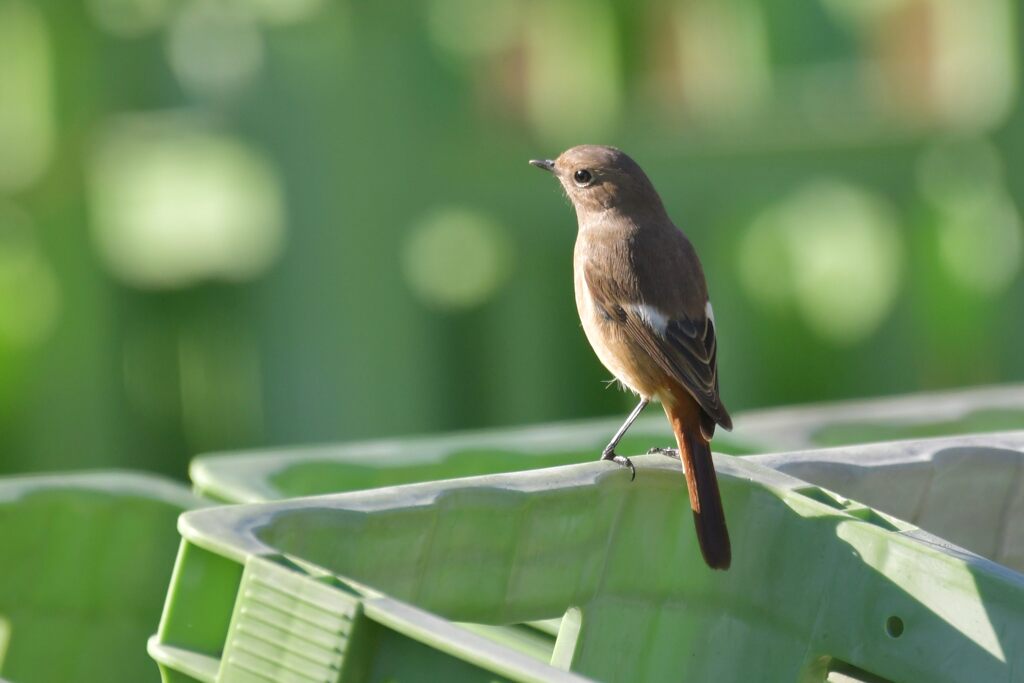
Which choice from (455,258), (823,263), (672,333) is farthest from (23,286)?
(672,333)

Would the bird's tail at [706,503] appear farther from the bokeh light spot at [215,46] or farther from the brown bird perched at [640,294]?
the bokeh light spot at [215,46]

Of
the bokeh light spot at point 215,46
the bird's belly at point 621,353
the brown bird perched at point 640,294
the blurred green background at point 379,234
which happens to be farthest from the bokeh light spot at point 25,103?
the bird's belly at point 621,353

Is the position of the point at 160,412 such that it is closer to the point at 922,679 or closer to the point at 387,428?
the point at 387,428

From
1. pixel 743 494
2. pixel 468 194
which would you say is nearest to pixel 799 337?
pixel 468 194

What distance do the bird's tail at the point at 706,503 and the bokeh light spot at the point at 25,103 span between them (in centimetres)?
359

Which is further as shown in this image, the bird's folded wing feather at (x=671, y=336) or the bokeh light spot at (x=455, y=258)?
the bokeh light spot at (x=455, y=258)

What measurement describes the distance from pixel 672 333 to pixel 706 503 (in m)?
0.85

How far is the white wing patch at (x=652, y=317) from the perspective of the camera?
9.74ft

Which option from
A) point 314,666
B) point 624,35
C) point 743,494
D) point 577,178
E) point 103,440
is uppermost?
point 624,35

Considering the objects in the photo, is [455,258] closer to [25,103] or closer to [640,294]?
[25,103]

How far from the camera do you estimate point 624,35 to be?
261 inches

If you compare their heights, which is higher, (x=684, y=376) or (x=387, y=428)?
(x=684, y=376)

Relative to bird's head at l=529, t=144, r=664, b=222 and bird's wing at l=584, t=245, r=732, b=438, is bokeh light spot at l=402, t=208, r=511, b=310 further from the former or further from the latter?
bird's wing at l=584, t=245, r=732, b=438

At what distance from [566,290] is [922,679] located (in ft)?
12.9
